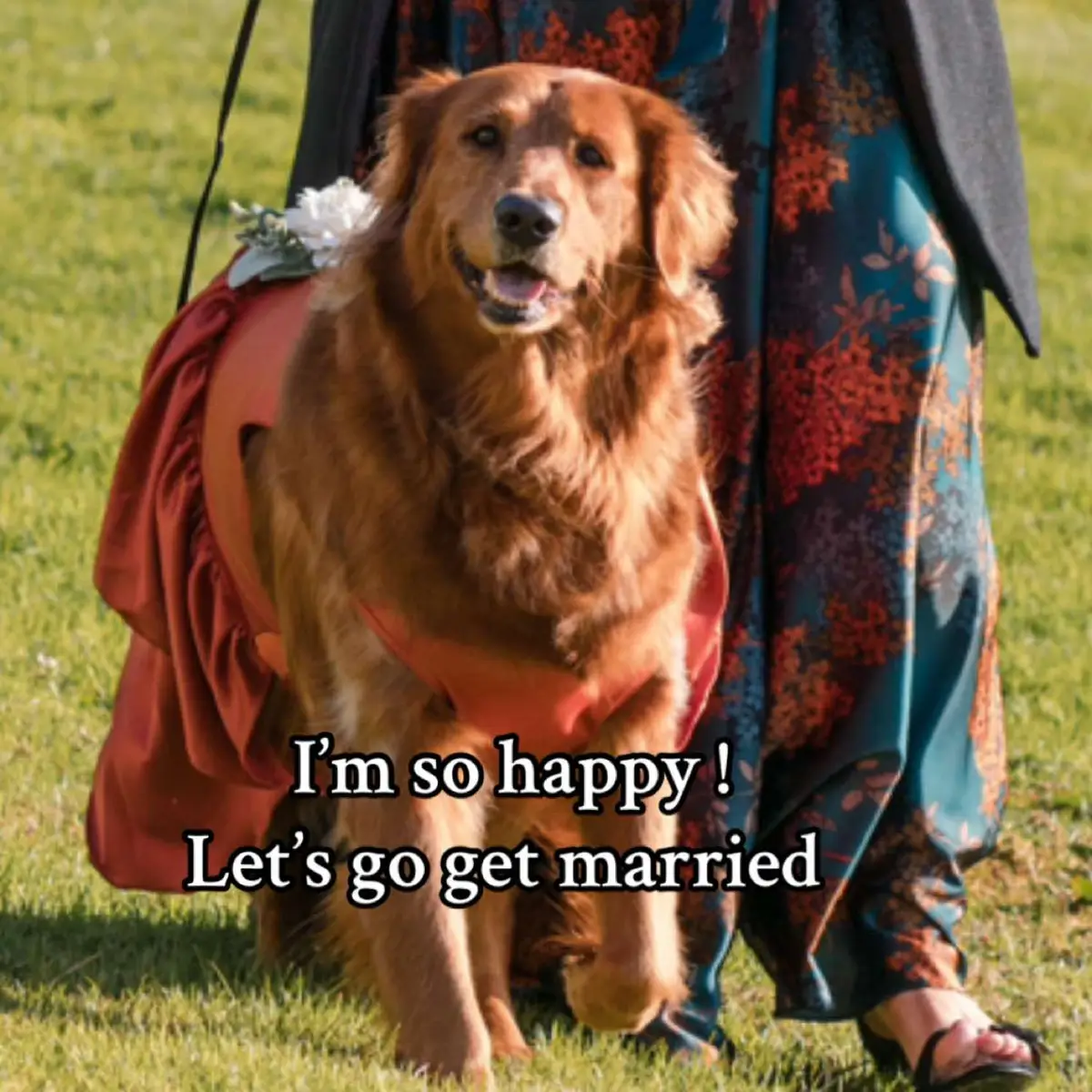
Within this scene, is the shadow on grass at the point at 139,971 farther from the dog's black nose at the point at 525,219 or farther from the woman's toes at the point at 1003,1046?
the dog's black nose at the point at 525,219

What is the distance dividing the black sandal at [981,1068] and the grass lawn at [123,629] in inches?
3.4

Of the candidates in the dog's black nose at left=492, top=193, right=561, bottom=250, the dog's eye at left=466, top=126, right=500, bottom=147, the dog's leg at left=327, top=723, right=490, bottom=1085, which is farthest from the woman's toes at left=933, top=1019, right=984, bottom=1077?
the dog's eye at left=466, top=126, right=500, bottom=147

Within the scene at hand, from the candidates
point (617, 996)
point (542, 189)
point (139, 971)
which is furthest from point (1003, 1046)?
point (542, 189)

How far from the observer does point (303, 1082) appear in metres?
3.43

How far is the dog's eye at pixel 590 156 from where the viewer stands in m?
3.71

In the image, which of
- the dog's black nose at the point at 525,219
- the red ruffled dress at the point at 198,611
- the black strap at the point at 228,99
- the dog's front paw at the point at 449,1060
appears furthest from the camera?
the black strap at the point at 228,99

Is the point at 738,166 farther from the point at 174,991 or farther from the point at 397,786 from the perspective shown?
the point at 174,991

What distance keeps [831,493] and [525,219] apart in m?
1.00

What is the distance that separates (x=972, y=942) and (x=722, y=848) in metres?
1.01

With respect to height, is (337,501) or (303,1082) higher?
(337,501)

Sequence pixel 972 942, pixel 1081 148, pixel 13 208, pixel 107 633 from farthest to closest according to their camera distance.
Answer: pixel 1081 148 < pixel 13 208 < pixel 107 633 < pixel 972 942

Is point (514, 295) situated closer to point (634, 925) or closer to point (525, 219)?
point (525, 219)

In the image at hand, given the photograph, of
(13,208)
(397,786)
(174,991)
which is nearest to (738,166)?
(397,786)

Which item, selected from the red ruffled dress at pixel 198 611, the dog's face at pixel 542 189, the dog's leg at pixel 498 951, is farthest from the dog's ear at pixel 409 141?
the dog's leg at pixel 498 951
